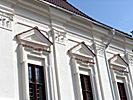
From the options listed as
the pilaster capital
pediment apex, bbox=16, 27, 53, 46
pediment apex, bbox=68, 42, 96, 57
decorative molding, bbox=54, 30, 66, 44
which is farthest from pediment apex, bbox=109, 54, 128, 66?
pediment apex, bbox=16, 27, 53, 46

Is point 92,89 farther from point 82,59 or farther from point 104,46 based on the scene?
point 104,46

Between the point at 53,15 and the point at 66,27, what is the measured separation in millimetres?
985

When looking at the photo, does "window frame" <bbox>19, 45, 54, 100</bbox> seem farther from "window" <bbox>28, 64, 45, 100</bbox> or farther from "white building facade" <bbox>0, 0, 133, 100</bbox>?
"window" <bbox>28, 64, 45, 100</bbox>

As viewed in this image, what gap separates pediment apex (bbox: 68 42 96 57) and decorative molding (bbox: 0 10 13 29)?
127 inches

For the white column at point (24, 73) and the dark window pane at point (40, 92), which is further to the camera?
the dark window pane at point (40, 92)

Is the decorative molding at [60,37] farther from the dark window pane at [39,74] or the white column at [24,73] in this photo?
the white column at [24,73]

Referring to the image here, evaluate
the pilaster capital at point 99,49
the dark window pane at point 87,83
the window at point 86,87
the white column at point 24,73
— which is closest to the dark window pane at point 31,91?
the white column at point 24,73

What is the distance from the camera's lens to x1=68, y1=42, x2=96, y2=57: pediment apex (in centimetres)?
1254

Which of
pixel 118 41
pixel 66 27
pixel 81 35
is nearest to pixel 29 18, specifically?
pixel 66 27

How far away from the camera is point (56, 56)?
1166 centimetres

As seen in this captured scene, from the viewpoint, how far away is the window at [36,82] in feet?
33.6

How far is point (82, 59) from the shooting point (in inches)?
501

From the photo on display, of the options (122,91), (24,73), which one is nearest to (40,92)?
(24,73)

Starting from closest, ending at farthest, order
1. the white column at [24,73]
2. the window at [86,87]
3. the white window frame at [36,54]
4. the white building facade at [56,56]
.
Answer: the white column at [24,73]
the white building facade at [56,56]
the white window frame at [36,54]
the window at [86,87]
